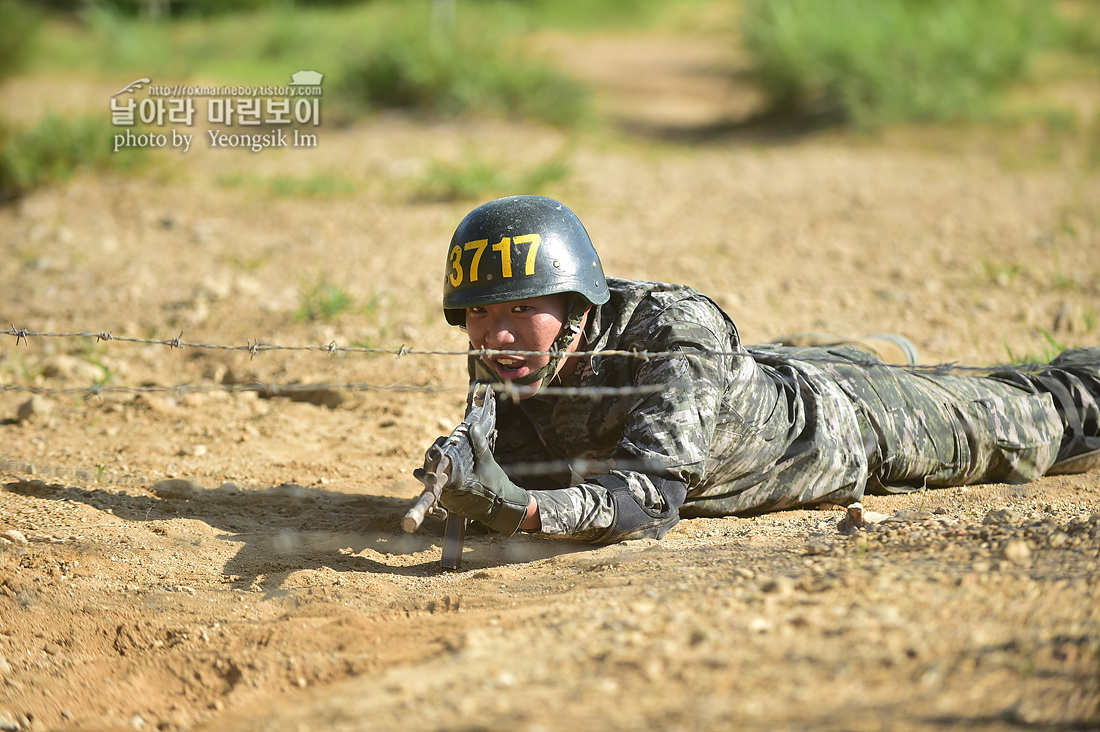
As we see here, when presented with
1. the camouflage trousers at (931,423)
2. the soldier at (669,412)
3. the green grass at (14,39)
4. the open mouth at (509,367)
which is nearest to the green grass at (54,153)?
the green grass at (14,39)

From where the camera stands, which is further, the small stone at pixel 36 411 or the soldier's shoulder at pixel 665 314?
the small stone at pixel 36 411

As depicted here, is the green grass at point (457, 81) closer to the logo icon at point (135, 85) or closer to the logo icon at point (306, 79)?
the logo icon at point (306, 79)

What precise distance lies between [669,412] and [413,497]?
1.14 metres

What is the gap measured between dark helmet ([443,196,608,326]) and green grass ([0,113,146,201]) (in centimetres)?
505

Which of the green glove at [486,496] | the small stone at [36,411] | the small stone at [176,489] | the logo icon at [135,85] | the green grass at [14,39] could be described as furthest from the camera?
the green grass at [14,39]

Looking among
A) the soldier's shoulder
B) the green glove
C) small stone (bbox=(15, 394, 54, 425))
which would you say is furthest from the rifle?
small stone (bbox=(15, 394, 54, 425))

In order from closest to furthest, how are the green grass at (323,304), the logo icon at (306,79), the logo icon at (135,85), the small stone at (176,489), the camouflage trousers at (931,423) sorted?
1. the camouflage trousers at (931,423)
2. the small stone at (176,489)
3. the green grass at (323,304)
4. the logo icon at (135,85)
5. the logo icon at (306,79)

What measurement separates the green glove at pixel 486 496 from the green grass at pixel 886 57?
23.3 feet

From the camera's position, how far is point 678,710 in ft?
6.00

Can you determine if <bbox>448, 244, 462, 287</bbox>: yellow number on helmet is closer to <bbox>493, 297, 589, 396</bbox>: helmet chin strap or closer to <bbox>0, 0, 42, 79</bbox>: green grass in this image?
<bbox>493, 297, 589, 396</bbox>: helmet chin strap

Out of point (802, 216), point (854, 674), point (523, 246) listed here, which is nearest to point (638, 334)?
point (523, 246)

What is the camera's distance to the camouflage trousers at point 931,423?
3172mm

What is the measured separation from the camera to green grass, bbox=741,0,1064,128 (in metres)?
8.66

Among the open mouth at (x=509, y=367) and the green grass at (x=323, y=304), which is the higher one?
the green grass at (x=323, y=304)
